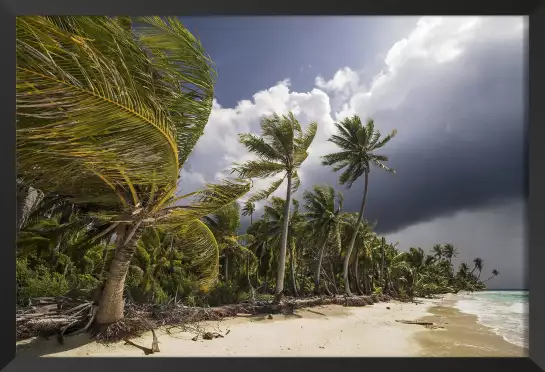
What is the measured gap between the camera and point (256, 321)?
5414 mm

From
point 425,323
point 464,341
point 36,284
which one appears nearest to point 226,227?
point 36,284

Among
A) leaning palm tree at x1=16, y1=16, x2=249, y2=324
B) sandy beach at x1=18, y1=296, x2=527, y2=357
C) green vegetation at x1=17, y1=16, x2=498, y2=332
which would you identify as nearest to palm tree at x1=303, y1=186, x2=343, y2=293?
green vegetation at x1=17, y1=16, x2=498, y2=332

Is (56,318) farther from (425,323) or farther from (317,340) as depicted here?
(425,323)

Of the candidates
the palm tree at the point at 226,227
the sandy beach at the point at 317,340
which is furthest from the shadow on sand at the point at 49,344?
the palm tree at the point at 226,227

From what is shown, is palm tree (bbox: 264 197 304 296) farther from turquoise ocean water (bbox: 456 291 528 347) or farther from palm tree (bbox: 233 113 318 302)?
turquoise ocean water (bbox: 456 291 528 347)

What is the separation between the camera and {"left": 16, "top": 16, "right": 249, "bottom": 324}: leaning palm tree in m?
2.11

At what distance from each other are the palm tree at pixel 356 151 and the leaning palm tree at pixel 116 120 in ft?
14.5

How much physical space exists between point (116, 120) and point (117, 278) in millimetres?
2099

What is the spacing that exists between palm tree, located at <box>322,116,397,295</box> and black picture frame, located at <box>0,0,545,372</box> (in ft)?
15.2

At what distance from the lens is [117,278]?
3.69 m

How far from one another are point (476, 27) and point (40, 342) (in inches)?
252

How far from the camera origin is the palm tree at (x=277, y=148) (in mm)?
5770
